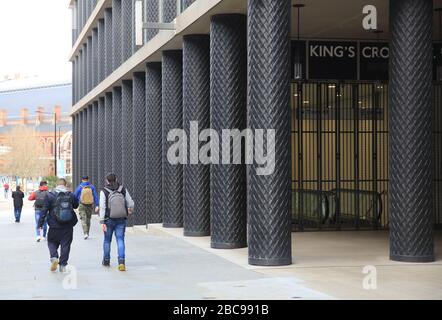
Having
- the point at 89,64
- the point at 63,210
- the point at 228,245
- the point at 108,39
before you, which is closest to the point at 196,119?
→ the point at 228,245

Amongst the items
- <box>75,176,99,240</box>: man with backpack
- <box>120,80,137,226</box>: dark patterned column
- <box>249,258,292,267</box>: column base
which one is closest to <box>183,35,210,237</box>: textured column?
<box>75,176,99,240</box>: man with backpack

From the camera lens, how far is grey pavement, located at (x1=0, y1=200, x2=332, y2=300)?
10.0 meters

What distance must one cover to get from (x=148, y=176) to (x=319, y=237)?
7.92 metres

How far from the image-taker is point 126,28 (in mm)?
28406

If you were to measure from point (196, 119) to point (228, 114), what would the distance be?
9.36ft

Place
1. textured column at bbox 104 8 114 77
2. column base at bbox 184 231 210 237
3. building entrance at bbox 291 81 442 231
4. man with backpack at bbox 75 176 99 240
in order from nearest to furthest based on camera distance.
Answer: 1. column base at bbox 184 231 210 237
2. building entrance at bbox 291 81 442 231
3. man with backpack at bbox 75 176 99 240
4. textured column at bbox 104 8 114 77

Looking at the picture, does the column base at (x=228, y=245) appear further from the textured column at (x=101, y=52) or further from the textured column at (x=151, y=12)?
the textured column at (x=101, y=52)

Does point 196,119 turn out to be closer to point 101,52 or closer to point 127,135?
point 127,135

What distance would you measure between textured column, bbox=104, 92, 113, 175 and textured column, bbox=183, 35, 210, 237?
1512 centimetres

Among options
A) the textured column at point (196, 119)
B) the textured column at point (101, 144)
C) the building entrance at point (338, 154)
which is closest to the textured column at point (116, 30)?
the textured column at point (101, 144)

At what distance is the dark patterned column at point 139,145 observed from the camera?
1034 inches

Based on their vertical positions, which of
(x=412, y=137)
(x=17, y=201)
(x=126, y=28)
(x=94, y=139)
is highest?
(x=126, y=28)

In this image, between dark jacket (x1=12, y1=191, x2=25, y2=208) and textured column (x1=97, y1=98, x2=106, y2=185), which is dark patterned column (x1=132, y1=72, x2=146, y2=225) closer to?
dark jacket (x1=12, y1=191, x2=25, y2=208)
